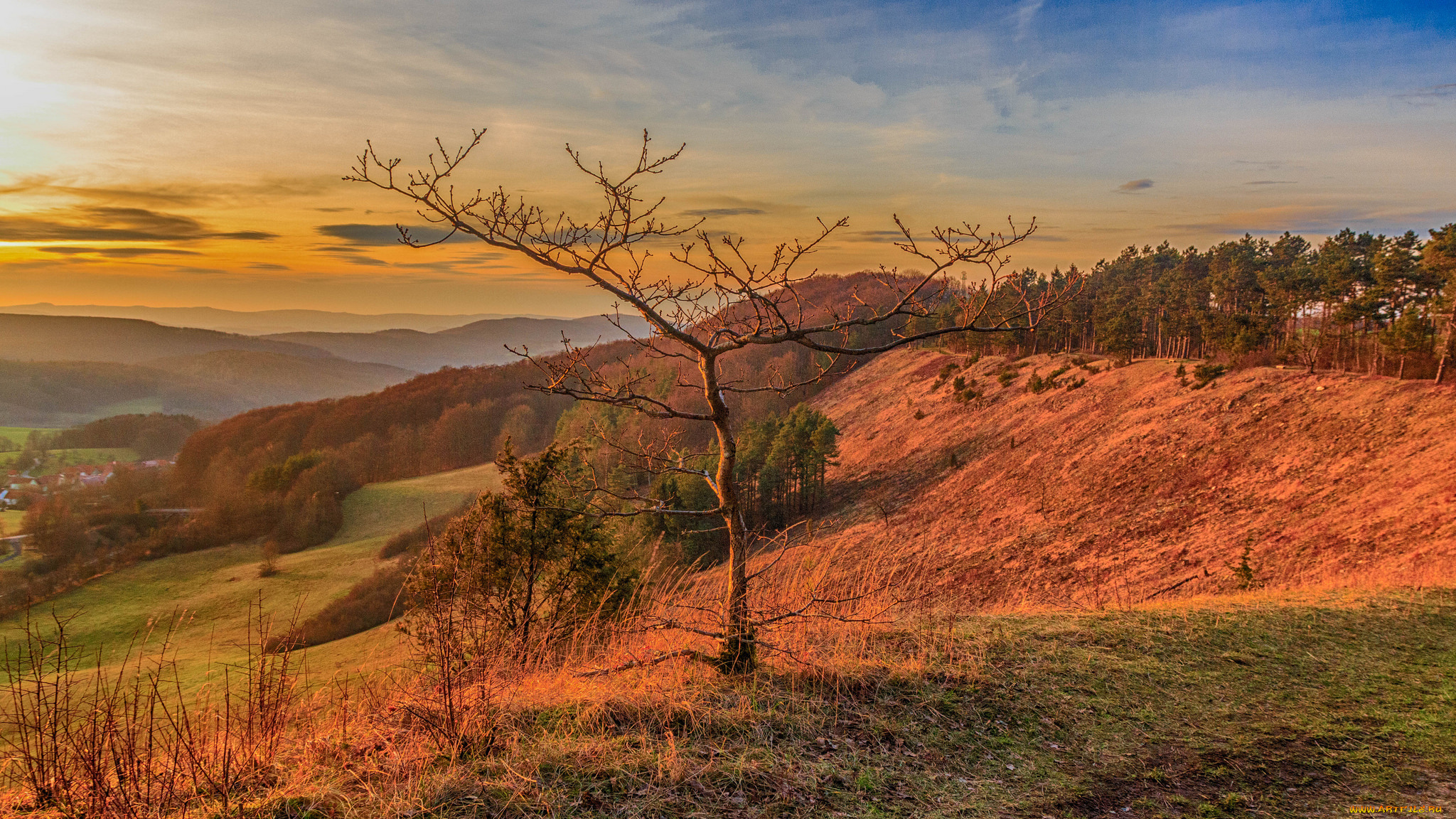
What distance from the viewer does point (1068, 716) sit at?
4.46 m

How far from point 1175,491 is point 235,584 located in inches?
2175

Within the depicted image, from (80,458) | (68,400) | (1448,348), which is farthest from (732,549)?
(68,400)

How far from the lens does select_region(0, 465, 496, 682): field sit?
3197 cm

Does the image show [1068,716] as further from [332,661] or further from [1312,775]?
[332,661]

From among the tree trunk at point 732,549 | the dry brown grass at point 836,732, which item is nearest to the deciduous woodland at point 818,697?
the dry brown grass at point 836,732

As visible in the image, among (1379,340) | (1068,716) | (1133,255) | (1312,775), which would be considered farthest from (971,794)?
(1133,255)

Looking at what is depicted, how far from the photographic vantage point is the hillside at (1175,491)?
18703 millimetres

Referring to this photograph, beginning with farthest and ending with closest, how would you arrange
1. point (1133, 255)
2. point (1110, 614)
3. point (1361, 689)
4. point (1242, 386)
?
point (1133, 255) → point (1242, 386) → point (1110, 614) → point (1361, 689)

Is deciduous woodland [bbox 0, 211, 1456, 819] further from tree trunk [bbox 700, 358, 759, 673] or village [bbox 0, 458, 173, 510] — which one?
village [bbox 0, 458, 173, 510]

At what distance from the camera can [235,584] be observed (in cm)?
4284

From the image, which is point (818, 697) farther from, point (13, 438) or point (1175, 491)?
point (13, 438)

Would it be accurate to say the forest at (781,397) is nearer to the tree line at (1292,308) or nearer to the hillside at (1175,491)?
the tree line at (1292,308)

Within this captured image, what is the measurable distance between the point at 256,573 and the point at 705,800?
173 ft

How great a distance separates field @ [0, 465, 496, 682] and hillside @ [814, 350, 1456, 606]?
998 inches
